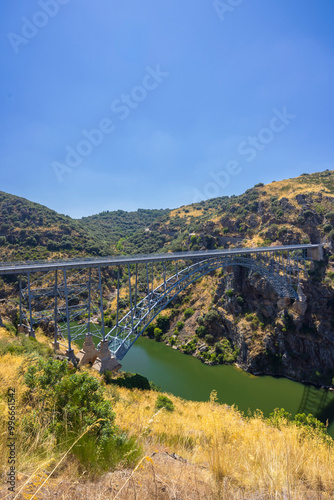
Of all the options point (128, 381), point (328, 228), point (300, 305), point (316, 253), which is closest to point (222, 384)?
point (128, 381)

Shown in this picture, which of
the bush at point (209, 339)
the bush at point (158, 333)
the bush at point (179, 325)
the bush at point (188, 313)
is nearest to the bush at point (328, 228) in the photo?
the bush at point (209, 339)

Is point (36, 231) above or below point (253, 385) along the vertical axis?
above

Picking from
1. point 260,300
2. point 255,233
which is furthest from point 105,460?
point 255,233

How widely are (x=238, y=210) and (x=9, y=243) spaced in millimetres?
42377

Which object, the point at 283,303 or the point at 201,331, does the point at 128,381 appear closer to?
the point at 201,331

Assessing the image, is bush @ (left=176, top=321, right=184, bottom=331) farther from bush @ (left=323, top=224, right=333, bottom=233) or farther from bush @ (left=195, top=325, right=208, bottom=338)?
bush @ (left=323, top=224, right=333, bottom=233)

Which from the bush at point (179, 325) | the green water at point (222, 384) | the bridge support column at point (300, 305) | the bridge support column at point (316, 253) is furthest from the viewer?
the bush at point (179, 325)

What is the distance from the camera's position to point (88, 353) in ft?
42.2

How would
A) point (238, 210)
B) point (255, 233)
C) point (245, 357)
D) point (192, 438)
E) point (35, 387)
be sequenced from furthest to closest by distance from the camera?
point (238, 210) < point (255, 233) < point (245, 357) < point (192, 438) < point (35, 387)

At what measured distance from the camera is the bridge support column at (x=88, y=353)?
41.6 ft

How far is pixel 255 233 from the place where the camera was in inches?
1487

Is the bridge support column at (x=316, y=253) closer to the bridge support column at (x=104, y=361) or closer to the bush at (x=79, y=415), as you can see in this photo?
the bridge support column at (x=104, y=361)

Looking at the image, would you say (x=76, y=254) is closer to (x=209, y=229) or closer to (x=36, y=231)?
(x=36, y=231)

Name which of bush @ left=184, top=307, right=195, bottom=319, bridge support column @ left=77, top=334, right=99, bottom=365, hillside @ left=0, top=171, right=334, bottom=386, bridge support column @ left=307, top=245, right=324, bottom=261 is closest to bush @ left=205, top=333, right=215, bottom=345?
hillside @ left=0, top=171, right=334, bottom=386
